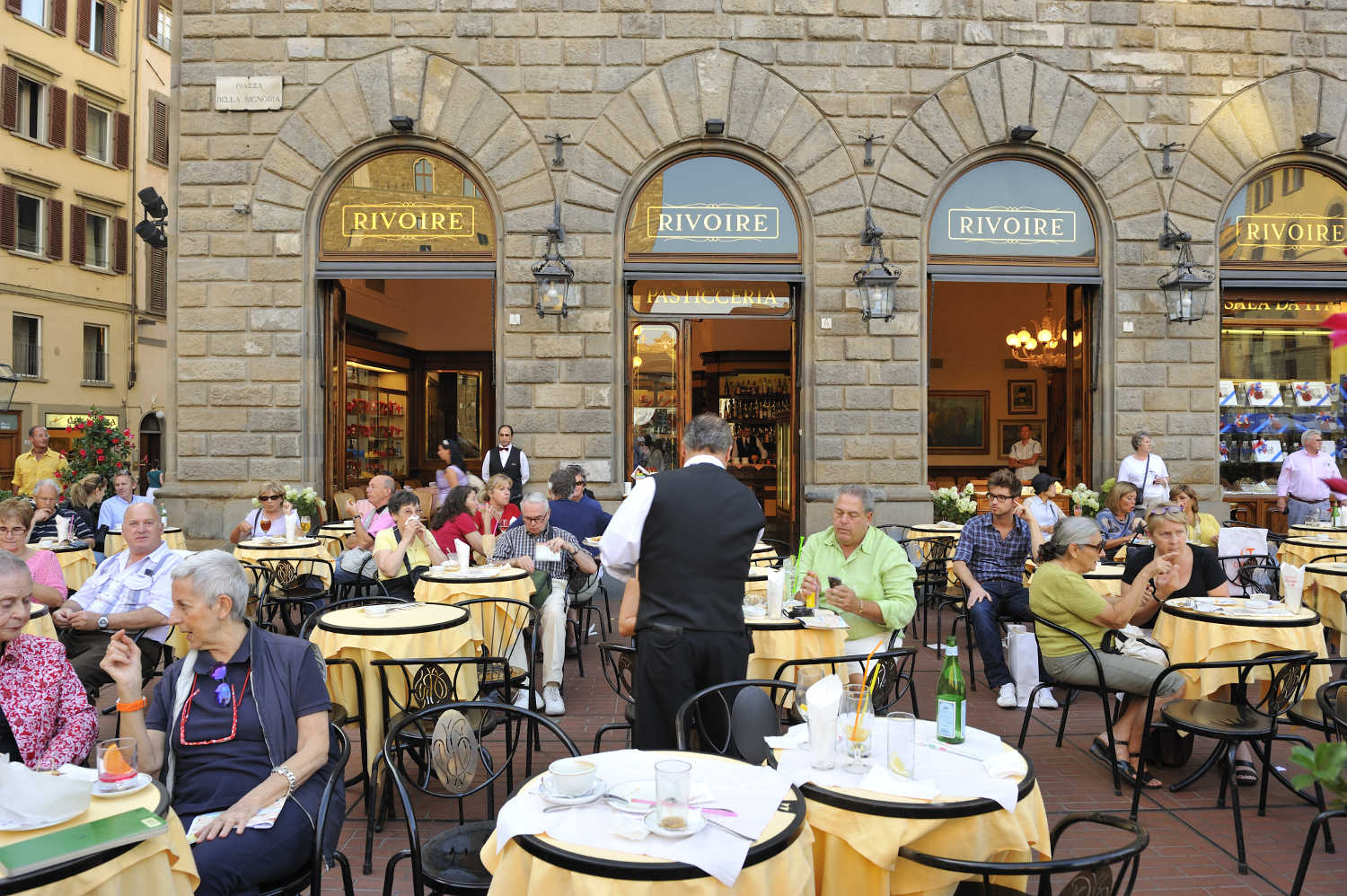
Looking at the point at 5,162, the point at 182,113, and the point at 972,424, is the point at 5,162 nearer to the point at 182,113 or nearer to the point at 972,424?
the point at 182,113

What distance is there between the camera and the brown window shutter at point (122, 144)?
79.6ft

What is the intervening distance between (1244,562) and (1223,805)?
4.40m

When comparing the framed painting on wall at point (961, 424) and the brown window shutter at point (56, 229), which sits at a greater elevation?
the brown window shutter at point (56, 229)

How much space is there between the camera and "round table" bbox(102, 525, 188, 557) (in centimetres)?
857

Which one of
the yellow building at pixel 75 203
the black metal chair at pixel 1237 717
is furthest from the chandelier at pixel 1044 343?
the yellow building at pixel 75 203

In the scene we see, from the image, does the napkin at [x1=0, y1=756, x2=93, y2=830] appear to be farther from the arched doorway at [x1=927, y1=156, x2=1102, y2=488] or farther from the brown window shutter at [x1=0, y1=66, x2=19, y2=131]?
the brown window shutter at [x1=0, y1=66, x2=19, y2=131]

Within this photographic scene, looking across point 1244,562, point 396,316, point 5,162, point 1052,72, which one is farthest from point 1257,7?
point 5,162

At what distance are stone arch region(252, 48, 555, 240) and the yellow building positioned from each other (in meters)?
14.3

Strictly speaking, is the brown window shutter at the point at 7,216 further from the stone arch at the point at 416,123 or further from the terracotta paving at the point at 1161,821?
the terracotta paving at the point at 1161,821

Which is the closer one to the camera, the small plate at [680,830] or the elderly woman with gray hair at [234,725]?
the small plate at [680,830]

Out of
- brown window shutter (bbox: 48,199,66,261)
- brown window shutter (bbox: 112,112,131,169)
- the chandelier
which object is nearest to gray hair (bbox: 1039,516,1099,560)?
the chandelier

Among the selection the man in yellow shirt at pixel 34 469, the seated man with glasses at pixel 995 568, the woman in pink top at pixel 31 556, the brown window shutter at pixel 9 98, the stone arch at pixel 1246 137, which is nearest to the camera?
the woman in pink top at pixel 31 556

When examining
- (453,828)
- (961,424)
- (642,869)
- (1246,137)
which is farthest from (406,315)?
(642,869)

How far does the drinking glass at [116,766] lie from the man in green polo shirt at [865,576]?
3.23 m
